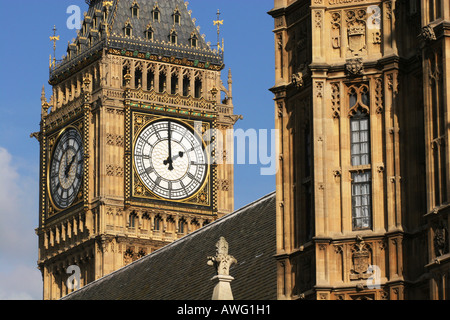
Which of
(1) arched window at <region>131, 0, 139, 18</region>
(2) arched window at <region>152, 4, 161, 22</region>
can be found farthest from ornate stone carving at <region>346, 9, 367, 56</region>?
(2) arched window at <region>152, 4, 161, 22</region>

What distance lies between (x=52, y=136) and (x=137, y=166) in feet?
22.2

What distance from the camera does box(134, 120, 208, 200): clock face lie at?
9975 centimetres

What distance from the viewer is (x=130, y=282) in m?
72.2

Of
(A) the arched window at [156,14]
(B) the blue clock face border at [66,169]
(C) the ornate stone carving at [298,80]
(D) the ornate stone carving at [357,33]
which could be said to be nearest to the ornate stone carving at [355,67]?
(D) the ornate stone carving at [357,33]

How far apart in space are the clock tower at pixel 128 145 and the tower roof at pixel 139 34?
72 millimetres

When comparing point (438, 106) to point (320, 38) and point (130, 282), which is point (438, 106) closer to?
point (320, 38)

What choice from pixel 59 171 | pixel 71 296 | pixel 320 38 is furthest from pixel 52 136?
pixel 320 38

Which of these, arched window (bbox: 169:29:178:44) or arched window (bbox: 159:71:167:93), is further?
arched window (bbox: 169:29:178:44)

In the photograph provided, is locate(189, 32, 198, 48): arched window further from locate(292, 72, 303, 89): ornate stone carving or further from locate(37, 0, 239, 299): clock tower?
locate(292, 72, 303, 89): ornate stone carving

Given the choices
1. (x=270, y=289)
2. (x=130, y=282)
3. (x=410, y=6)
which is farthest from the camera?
(x=130, y=282)

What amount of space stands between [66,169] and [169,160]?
19.3 feet

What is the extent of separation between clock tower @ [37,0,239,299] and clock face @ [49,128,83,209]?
0.05 meters

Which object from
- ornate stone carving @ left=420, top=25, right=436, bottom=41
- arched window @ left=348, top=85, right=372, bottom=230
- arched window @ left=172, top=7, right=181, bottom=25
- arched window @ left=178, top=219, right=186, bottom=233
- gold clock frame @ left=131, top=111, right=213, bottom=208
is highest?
arched window @ left=172, top=7, right=181, bottom=25

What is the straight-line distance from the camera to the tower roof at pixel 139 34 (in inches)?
3986
